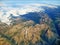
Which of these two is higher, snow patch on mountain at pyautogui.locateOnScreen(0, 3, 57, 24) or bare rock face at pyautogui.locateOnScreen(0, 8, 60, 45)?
snow patch on mountain at pyautogui.locateOnScreen(0, 3, 57, 24)

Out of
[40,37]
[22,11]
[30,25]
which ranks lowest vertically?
[40,37]

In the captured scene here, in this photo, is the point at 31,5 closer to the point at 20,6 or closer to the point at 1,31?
the point at 20,6

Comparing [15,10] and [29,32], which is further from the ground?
[15,10]

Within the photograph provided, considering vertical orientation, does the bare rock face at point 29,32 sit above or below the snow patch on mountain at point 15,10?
below

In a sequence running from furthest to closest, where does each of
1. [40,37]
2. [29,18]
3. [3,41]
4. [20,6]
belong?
[20,6], [29,18], [40,37], [3,41]

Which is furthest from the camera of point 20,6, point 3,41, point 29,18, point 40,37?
point 20,6

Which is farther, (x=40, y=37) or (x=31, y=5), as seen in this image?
(x=31, y=5)

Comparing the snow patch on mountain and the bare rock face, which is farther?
the snow patch on mountain

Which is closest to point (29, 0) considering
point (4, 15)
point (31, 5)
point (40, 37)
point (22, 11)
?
point (31, 5)

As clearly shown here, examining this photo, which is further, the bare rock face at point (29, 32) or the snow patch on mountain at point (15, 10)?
the snow patch on mountain at point (15, 10)

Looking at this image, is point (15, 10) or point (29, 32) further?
point (15, 10)

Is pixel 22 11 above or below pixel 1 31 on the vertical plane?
above
